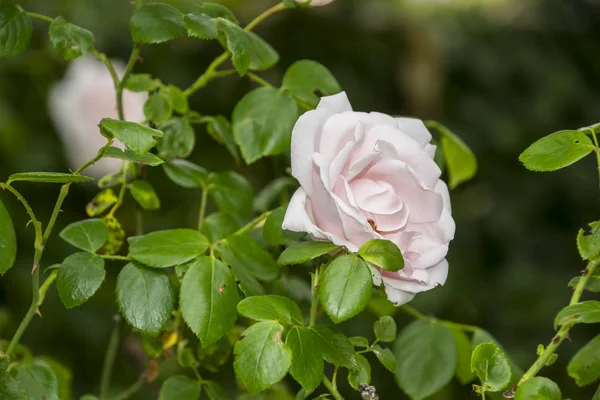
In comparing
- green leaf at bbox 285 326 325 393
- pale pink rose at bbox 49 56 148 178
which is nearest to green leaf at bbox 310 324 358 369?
green leaf at bbox 285 326 325 393

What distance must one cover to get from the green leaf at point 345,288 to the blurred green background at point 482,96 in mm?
1243

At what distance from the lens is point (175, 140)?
665 mm

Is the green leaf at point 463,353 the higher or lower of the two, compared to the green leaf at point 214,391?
lower

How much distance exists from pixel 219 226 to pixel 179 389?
A: 0.14 metres

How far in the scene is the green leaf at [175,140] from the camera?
0.66 meters

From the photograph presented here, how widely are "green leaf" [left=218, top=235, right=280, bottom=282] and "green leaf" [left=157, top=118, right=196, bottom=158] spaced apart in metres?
0.10

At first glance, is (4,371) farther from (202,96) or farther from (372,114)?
(202,96)

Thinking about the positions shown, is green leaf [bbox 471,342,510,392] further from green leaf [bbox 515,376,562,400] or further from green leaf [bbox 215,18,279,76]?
green leaf [bbox 215,18,279,76]

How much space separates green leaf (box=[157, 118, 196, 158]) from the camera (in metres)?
0.66

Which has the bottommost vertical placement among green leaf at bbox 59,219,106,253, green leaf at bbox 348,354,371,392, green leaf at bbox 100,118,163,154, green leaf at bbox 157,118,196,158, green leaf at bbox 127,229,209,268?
green leaf at bbox 348,354,371,392

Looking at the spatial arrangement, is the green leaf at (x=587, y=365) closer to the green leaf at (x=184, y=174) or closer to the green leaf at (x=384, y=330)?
the green leaf at (x=384, y=330)

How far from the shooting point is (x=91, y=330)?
5.41 feet

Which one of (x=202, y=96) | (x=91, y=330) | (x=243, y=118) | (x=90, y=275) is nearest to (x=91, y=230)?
(x=90, y=275)

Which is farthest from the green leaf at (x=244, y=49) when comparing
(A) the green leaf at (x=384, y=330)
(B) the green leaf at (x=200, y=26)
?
(A) the green leaf at (x=384, y=330)
